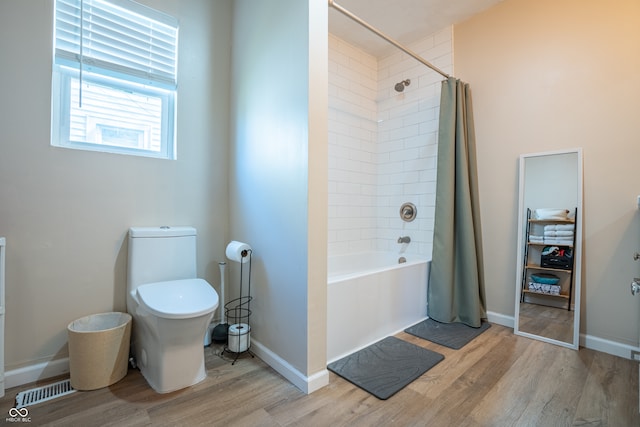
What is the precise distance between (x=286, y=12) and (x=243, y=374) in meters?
2.17

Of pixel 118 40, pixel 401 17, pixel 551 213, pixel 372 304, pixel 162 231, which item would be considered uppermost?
pixel 401 17

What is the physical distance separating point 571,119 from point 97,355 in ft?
11.3

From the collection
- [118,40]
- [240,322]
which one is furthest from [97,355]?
[118,40]

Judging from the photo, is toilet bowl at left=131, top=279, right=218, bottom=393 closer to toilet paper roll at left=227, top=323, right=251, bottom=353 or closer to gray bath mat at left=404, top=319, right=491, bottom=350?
toilet paper roll at left=227, top=323, right=251, bottom=353

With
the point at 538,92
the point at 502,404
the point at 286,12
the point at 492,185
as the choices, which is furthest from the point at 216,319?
the point at 538,92

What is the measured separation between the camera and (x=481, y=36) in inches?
102

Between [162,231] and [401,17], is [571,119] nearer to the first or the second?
[401,17]

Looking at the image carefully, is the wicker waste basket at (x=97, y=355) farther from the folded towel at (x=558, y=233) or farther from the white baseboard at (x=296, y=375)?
the folded towel at (x=558, y=233)

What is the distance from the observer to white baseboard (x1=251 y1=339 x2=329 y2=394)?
1567mm

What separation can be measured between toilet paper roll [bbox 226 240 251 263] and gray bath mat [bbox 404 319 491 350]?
1.44 m

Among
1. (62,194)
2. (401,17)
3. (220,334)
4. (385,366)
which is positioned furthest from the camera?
(401,17)

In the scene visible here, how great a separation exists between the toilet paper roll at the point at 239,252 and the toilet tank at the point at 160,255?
0.30m

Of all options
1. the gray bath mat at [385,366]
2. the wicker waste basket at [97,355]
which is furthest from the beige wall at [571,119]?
the wicker waste basket at [97,355]

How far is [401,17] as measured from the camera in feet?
8.59
